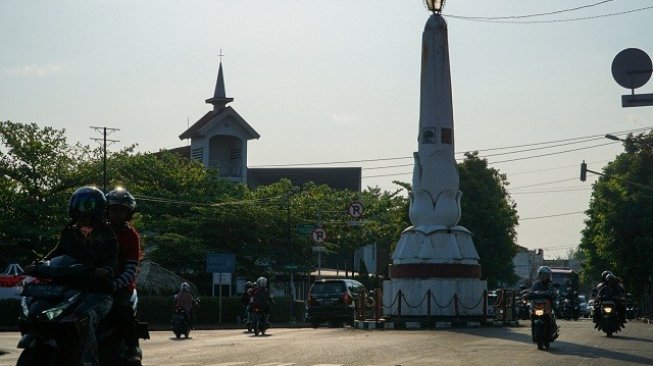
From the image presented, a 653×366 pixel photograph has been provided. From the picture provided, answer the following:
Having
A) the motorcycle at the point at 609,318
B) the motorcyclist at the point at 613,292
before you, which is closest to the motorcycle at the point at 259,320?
the motorcyclist at the point at 613,292

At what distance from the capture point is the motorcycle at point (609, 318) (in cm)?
2823

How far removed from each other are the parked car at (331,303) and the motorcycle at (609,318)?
13946 millimetres

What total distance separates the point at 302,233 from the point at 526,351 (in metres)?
40.7

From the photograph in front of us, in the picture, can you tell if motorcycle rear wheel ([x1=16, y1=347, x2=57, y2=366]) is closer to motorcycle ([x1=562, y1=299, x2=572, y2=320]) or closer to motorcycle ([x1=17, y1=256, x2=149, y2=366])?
motorcycle ([x1=17, y1=256, x2=149, y2=366])

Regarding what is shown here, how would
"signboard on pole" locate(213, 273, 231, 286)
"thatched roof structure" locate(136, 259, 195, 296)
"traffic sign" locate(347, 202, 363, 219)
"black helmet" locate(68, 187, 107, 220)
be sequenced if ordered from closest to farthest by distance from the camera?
1. "black helmet" locate(68, 187, 107, 220)
2. "signboard on pole" locate(213, 273, 231, 286)
3. "thatched roof structure" locate(136, 259, 195, 296)
4. "traffic sign" locate(347, 202, 363, 219)

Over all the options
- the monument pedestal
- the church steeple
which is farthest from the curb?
the church steeple

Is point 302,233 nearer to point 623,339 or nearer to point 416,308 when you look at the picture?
point 416,308

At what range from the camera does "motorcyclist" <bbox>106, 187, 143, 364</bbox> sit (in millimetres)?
9992

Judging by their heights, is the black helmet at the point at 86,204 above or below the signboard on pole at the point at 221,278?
below

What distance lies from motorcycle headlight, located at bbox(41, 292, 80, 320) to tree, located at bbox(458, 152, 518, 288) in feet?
221

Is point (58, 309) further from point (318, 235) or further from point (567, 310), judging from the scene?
point (567, 310)

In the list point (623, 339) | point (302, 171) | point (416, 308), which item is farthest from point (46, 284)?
point (302, 171)

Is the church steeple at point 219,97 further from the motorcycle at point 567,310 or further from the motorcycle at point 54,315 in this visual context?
the motorcycle at point 54,315

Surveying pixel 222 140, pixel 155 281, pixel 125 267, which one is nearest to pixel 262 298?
pixel 155 281
